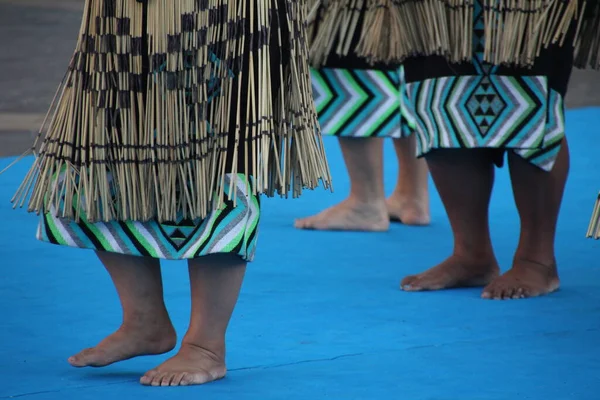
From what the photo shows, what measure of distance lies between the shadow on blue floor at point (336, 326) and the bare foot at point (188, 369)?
0.02m

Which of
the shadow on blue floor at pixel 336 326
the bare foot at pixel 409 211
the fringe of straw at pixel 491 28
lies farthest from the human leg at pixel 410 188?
the fringe of straw at pixel 491 28

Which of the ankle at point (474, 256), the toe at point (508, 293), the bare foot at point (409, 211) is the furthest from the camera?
the bare foot at point (409, 211)

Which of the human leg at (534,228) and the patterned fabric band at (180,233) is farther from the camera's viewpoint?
the human leg at (534,228)

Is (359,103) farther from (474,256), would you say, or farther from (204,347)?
(204,347)

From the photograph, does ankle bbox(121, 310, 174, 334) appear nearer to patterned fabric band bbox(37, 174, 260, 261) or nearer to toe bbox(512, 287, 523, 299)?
patterned fabric band bbox(37, 174, 260, 261)

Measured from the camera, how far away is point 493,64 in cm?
264

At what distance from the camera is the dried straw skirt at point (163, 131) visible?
1.92 m

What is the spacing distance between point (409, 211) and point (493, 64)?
43.9 inches

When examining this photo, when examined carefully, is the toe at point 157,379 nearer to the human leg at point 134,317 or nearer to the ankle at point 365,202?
the human leg at point 134,317

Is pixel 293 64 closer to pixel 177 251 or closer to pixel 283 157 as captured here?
pixel 283 157

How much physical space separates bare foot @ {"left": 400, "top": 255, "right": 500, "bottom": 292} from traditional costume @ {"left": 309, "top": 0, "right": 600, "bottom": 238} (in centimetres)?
28

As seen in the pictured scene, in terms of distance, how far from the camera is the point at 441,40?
2.64 m

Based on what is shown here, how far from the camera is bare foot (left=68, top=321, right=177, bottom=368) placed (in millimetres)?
2021

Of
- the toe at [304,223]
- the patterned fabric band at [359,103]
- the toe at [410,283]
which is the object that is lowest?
the toe at [304,223]
